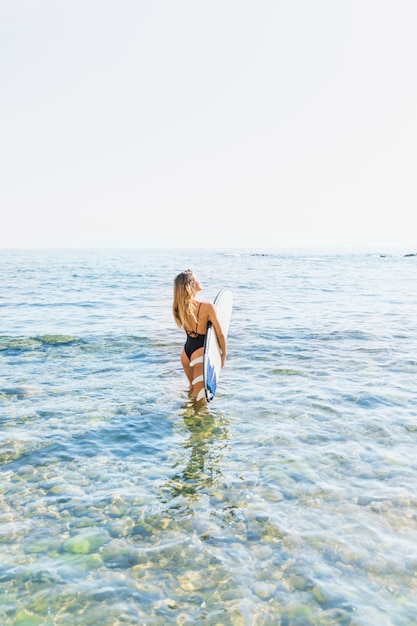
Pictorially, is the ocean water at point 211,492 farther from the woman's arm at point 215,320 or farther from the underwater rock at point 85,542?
the woman's arm at point 215,320

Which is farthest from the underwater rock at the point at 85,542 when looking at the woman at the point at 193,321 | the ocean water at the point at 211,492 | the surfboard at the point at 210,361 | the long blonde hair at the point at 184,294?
the long blonde hair at the point at 184,294

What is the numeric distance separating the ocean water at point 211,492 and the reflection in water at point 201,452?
0.11 ft

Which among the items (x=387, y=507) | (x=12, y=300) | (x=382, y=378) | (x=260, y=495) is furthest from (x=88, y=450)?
(x=12, y=300)

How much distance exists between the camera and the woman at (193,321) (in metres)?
8.21

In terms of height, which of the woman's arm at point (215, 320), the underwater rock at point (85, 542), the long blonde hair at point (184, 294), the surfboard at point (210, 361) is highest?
the long blonde hair at point (184, 294)

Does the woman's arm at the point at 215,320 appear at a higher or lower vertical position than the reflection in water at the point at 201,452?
higher

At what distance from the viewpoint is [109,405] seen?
9.23 m

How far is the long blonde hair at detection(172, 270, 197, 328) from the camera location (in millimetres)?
8164

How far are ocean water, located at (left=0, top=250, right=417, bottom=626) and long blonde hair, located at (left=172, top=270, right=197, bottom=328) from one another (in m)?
1.94

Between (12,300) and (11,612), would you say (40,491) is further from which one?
(12,300)

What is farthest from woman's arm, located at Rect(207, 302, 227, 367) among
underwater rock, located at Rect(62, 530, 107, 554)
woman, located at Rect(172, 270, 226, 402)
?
underwater rock, located at Rect(62, 530, 107, 554)

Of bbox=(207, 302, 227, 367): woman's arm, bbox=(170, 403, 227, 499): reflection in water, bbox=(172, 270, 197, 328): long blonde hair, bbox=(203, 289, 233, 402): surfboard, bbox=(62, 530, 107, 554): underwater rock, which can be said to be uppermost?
bbox=(172, 270, 197, 328): long blonde hair

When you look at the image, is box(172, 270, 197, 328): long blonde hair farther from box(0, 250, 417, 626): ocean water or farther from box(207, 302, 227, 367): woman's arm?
box(0, 250, 417, 626): ocean water

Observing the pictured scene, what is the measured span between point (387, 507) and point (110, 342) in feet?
36.3
